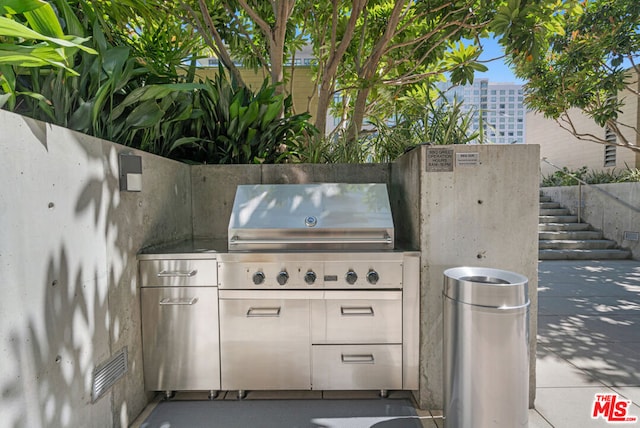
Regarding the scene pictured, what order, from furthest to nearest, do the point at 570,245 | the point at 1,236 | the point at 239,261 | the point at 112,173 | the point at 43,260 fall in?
the point at 570,245, the point at 239,261, the point at 112,173, the point at 43,260, the point at 1,236

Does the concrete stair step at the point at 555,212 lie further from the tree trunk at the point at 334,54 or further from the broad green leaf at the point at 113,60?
the broad green leaf at the point at 113,60

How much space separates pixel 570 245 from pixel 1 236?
330 inches

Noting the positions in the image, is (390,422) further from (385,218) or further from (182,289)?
(182,289)

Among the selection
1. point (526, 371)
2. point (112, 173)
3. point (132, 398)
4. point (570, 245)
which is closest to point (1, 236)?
point (112, 173)

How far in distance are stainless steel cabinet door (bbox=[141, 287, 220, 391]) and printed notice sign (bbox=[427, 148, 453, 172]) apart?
1.58 meters

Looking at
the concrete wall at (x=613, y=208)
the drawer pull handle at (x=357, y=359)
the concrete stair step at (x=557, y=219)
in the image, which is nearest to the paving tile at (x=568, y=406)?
the drawer pull handle at (x=357, y=359)

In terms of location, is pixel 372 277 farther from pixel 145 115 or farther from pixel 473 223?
pixel 145 115

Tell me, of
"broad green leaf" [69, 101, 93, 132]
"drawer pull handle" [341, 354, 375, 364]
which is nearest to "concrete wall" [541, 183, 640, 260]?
"drawer pull handle" [341, 354, 375, 364]

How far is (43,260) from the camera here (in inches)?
52.3

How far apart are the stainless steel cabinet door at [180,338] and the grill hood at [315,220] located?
419 millimetres

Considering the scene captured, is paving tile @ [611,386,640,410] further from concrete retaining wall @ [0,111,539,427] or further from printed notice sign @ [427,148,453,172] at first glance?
printed notice sign @ [427,148,453,172]

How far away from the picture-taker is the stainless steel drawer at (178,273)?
2.05 metres

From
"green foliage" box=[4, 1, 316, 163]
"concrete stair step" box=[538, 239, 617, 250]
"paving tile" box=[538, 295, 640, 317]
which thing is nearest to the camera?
"green foliage" box=[4, 1, 316, 163]

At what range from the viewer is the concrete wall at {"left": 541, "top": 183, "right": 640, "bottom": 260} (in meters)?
6.29
